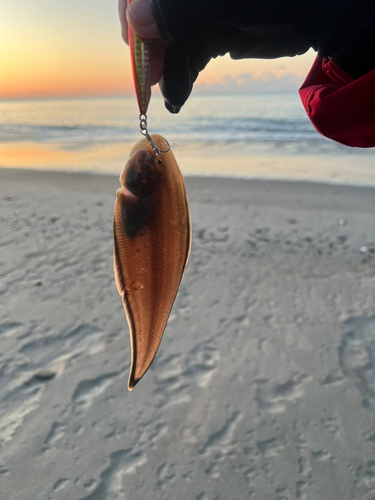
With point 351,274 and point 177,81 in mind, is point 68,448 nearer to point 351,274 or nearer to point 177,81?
point 177,81

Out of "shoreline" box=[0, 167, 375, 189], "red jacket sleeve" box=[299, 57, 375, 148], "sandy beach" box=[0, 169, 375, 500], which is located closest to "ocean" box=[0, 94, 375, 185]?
"shoreline" box=[0, 167, 375, 189]

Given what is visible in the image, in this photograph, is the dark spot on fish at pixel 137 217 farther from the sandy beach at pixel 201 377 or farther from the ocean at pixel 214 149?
the ocean at pixel 214 149

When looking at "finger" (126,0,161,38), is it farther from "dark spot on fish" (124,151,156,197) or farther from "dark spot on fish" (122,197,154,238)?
"dark spot on fish" (122,197,154,238)

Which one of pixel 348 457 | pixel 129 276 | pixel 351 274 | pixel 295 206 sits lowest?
pixel 295 206

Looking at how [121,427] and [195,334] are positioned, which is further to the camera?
[195,334]

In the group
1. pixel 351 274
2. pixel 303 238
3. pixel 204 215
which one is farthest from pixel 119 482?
pixel 204 215

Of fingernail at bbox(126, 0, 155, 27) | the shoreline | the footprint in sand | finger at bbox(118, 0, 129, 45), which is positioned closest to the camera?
fingernail at bbox(126, 0, 155, 27)
